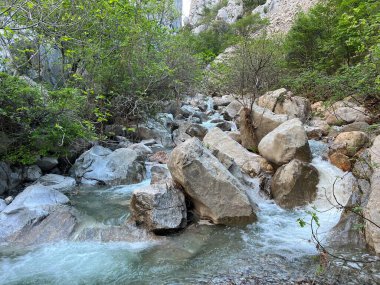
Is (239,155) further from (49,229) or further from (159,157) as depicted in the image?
(49,229)

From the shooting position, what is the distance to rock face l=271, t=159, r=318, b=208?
7.04 m

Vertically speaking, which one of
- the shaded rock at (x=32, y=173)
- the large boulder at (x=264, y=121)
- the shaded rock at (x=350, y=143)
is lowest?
the shaded rock at (x=32, y=173)

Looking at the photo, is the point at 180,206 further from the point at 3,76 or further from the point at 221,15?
the point at 221,15

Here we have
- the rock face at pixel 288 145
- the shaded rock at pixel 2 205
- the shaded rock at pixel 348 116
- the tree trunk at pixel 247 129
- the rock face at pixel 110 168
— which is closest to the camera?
the shaded rock at pixel 2 205

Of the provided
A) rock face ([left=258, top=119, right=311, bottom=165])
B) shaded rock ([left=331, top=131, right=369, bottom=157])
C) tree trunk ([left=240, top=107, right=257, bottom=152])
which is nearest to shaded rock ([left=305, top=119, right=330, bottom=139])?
tree trunk ([left=240, top=107, right=257, bottom=152])

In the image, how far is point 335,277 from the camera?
423 centimetres

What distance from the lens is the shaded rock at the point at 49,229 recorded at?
5.82m

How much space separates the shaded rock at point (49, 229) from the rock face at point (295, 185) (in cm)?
434

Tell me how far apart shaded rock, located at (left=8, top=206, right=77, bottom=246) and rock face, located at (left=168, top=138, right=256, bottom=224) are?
2306 millimetres

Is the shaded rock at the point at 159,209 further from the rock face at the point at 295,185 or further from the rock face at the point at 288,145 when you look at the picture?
the rock face at the point at 288,145

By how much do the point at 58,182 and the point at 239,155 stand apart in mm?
4885

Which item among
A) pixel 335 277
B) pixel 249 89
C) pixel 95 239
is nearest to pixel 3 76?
pixel 95 239

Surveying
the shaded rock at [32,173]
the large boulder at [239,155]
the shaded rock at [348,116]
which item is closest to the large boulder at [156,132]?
the large boulder at [239,155]

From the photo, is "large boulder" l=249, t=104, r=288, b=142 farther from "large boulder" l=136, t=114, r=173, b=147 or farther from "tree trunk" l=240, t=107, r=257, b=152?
"large boulder" l=136, t=114, r=173, b=147
